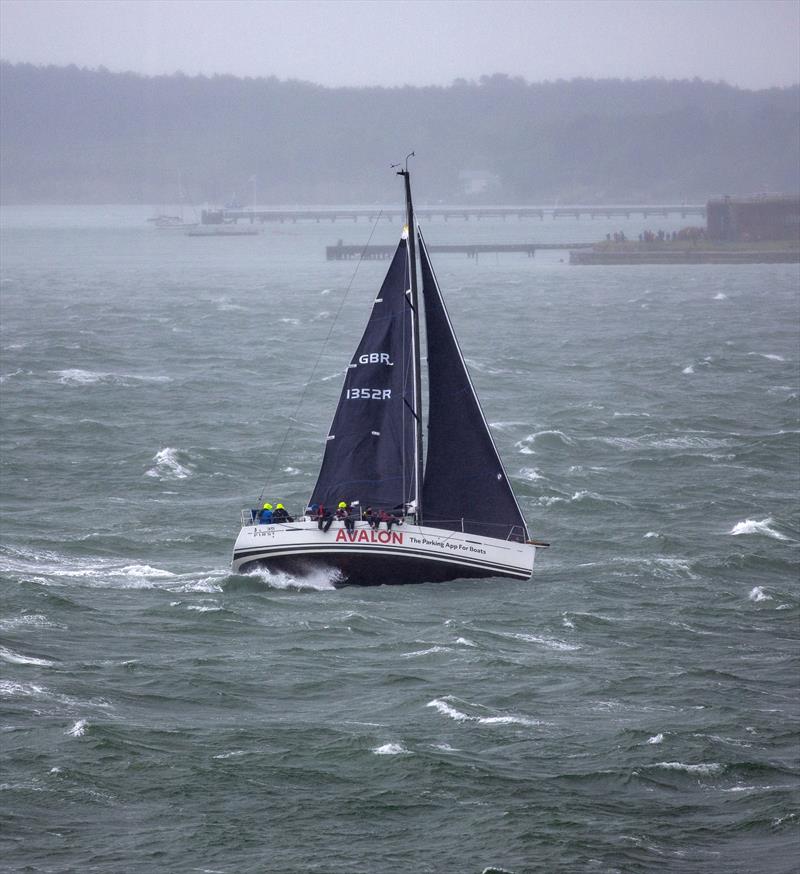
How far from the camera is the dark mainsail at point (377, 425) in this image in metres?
38.2

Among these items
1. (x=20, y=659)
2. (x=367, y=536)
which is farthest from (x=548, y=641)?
(x=20, y=659)

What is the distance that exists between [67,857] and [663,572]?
70.2 ft

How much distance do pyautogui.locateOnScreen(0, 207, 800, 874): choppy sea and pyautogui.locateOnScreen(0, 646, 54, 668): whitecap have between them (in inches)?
3.8

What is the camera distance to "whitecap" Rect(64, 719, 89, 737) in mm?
29062

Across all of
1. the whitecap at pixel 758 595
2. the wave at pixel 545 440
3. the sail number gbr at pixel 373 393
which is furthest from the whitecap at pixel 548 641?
the wave at pixel 545 440

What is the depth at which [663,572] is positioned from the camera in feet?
137

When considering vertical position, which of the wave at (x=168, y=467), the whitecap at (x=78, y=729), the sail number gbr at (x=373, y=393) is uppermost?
the sail number gbr at (x=373, y=393)

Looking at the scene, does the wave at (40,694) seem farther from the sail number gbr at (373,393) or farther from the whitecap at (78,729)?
the sail number gbr at (373,393)

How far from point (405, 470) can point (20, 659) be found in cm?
1038

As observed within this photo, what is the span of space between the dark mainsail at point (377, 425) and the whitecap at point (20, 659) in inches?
335

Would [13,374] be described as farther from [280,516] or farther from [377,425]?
[377,425]

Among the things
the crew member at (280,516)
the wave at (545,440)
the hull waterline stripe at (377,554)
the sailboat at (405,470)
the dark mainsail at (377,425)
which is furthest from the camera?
the wave at (545,440)

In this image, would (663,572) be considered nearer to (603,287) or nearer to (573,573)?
(573,573)

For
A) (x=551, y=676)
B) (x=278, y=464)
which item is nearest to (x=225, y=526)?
(x=278, y=464)
